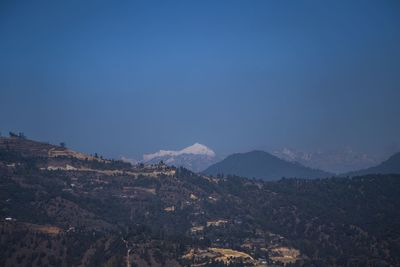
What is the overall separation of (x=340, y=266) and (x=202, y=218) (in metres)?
61.0

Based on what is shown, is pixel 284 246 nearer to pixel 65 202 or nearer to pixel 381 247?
pixel 381 247

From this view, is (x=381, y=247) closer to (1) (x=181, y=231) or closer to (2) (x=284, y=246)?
(2) (x=284, y=246)

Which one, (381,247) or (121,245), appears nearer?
(121,245)

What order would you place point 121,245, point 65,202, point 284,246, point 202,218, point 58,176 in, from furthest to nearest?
point 58,176
point 202,218
point 65,202
point 284,246
point 121,245

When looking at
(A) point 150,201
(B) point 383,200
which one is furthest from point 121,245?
(B) point 383,200

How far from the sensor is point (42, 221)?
146 meters

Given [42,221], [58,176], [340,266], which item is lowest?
[340,266]

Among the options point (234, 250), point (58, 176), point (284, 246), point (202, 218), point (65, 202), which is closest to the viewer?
point (234, 250)

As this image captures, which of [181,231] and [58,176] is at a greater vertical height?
[58,176]

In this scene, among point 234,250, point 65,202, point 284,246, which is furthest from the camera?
point 65,202

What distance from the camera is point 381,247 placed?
14150 cm

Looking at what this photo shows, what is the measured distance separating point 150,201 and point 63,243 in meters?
68.6

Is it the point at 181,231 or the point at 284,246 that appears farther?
the point at 181,231

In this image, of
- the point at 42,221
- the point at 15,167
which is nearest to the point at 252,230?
the point at 42,221
